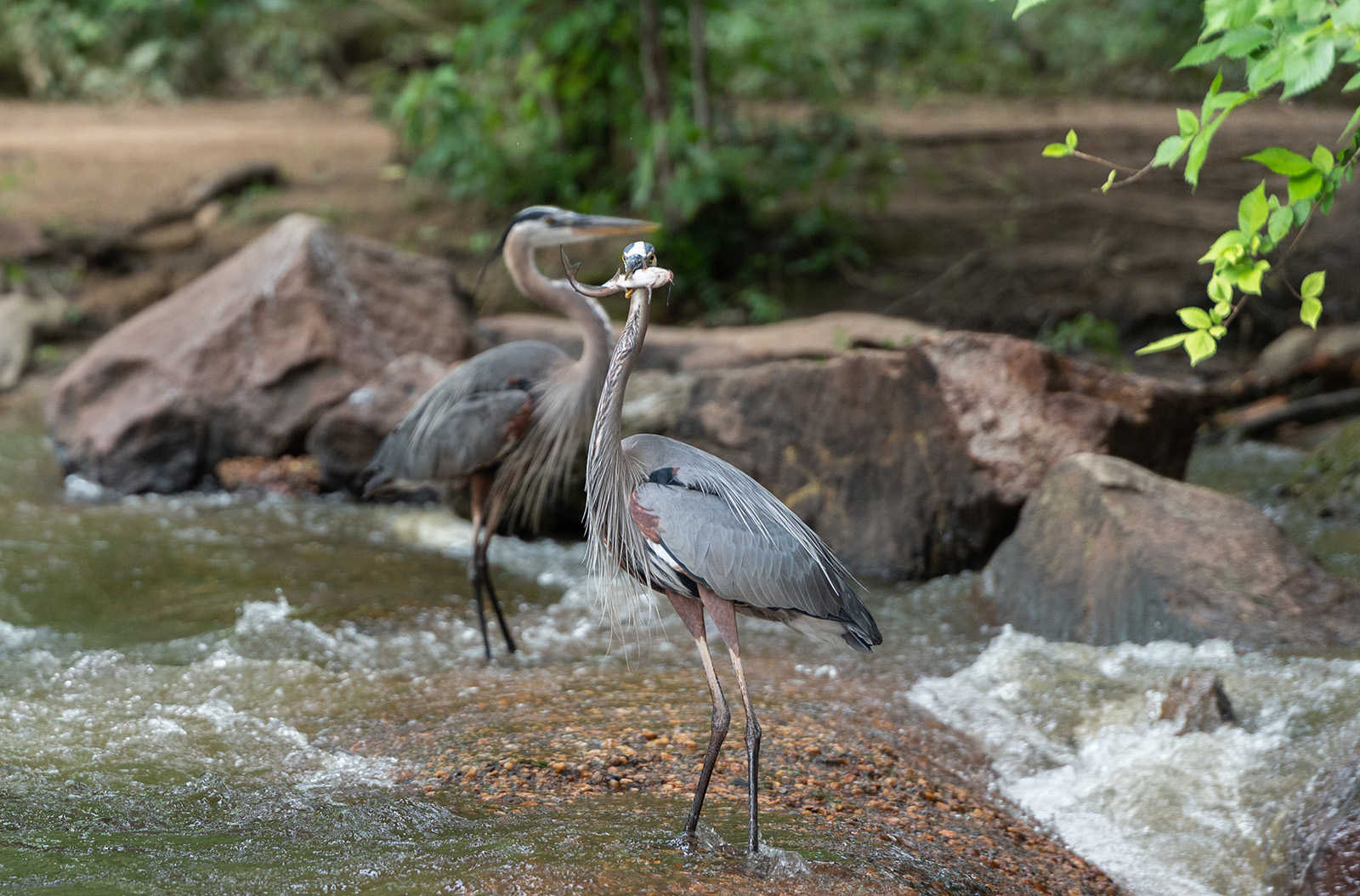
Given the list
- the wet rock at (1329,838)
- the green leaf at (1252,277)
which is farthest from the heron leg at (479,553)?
the green leaf at (1252,277)

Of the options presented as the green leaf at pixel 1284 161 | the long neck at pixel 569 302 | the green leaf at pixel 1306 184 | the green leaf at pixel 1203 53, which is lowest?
the long neck at pixel 569 302

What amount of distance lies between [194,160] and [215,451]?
24.4 feet

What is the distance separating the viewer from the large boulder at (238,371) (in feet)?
22.8

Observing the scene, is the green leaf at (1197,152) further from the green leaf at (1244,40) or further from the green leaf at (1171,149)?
the green leaf at (1244,40)

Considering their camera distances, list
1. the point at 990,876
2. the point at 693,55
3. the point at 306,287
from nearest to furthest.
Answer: the point at 990,876
the point at 306,287
the point at 693,55

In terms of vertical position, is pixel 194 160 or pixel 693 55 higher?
pixel 693 55

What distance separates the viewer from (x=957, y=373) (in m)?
5.43

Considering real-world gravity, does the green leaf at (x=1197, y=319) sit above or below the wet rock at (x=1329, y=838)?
above

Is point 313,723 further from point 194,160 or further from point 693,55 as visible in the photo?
point 194,160

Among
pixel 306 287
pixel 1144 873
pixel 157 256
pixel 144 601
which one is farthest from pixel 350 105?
pixel 1144 873

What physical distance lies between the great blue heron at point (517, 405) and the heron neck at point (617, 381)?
68.2 inches

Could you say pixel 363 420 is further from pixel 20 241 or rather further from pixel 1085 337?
pixel 20 241

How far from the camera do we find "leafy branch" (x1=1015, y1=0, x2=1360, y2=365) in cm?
205

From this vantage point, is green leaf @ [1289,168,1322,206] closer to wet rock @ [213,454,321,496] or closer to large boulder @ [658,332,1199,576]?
large boulder @ [658,332,1199,576]
